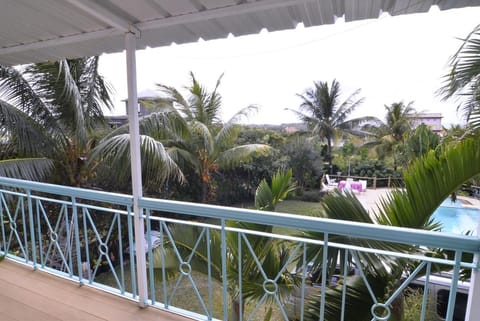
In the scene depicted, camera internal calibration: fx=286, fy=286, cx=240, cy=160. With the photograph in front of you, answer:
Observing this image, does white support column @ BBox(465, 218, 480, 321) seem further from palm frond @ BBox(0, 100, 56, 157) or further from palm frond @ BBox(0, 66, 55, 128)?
palm frond @ BBox(0, 66, 55, 128)

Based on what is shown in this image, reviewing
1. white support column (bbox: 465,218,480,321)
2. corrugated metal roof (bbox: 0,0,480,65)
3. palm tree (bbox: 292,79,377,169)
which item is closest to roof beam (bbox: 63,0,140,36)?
corrugated metal roof (bbox: 0,0,480,65)

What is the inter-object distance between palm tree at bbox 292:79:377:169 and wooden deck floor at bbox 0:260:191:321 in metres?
14.5

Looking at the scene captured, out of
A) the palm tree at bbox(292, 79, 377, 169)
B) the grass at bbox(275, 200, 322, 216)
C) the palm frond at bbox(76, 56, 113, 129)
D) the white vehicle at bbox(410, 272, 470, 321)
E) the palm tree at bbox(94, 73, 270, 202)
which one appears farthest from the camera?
the palm tree at bbox(292, 79, 377, 169)

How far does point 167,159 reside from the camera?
4.65 m

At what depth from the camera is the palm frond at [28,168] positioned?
3.75 metres

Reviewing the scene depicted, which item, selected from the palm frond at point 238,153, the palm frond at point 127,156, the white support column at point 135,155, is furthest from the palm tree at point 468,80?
the palm frond at point 238,153

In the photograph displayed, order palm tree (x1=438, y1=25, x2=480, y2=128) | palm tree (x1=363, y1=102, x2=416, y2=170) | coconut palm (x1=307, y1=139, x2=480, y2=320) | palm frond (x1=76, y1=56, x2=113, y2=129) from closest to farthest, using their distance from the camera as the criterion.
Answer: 1. coconut palm (x1=307, y1=139, x2=480, y2=320)
2. palm tree (x1=438, y1=25, x2=480, y2=128)
3. palm frond (x1=76, y1=56, x2=113, y2=129)
4. palm tree (x1=363, y1=102, x2=416, y2=170)

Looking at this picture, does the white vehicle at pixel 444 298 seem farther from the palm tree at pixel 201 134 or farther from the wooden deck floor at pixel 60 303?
the palm tree at pixel 201 134

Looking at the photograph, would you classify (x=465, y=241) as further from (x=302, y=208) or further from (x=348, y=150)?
(x=348, y=150)

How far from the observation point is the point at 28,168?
13.0ft

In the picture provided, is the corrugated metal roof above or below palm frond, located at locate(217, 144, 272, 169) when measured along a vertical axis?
above

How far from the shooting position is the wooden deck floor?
1.72 m

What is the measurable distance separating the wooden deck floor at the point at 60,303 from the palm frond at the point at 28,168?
2.09 metres

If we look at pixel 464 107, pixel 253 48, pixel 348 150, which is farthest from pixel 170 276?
pixel 348 150
